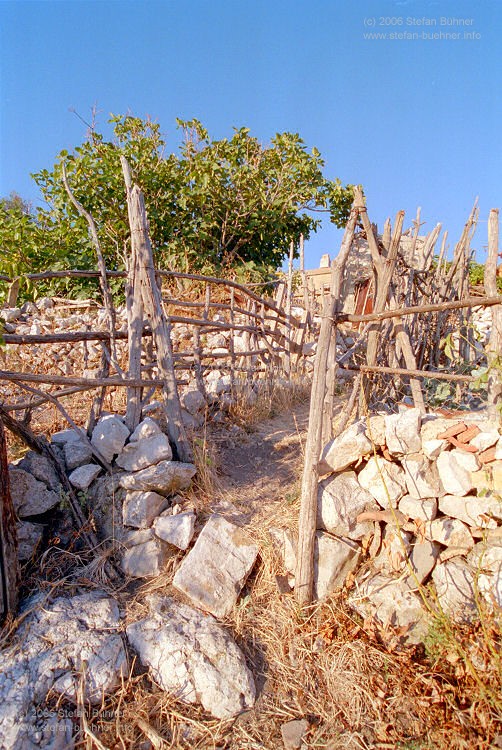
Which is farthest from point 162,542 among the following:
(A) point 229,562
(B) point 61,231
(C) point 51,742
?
(B) point 61,231

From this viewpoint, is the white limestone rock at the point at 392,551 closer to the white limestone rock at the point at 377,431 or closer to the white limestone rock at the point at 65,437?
the white limestone rock at the point at 377,431

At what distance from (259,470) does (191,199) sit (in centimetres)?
718

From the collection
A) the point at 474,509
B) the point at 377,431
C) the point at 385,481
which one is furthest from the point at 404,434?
the point at 474,509

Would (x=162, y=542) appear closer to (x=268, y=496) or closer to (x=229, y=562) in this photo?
(x=229, y=562)

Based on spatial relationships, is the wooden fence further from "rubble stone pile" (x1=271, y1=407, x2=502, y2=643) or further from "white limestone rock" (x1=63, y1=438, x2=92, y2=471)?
"white limestone rock" (x1=63, y1=438, x2=92, y2=471)

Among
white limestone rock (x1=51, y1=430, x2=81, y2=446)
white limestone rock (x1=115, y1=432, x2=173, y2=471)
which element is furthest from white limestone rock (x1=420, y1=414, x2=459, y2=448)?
white limestone rock (x1=51, y1=430, x2=81, y2=446)

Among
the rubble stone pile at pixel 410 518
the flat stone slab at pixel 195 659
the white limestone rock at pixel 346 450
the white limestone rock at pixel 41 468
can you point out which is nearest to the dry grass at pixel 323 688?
the flat stone slab at pixel 195 659

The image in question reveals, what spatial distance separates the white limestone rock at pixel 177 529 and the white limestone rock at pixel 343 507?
0.81 metres

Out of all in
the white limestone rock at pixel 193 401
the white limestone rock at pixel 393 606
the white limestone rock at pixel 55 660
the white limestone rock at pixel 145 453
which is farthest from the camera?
the white limestone rock at pixel 193 401

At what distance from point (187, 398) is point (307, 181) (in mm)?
7347

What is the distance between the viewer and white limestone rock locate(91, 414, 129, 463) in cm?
346

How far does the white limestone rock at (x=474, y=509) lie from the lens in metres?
2.62

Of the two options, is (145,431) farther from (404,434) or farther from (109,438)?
(404,434)

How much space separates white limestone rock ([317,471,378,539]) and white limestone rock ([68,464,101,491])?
154 cm
